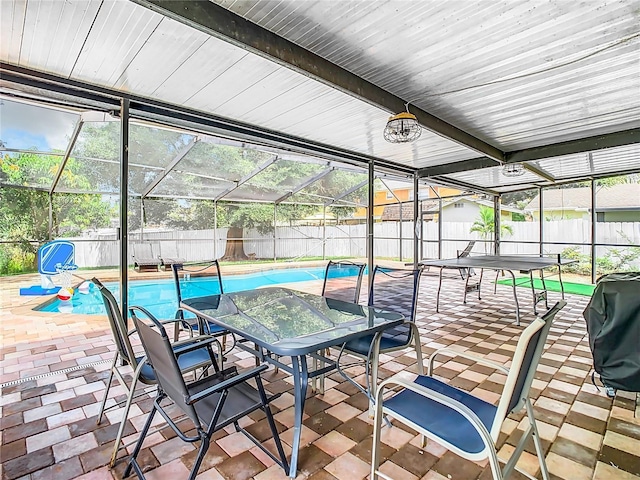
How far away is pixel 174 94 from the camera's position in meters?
2.94

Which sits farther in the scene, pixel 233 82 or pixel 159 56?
pixel 233 82

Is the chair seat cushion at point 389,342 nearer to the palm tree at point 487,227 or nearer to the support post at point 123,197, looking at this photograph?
the support post at point 123,197

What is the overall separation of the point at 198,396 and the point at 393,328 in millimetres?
1364

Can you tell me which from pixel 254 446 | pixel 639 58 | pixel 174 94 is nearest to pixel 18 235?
pixel 174 94

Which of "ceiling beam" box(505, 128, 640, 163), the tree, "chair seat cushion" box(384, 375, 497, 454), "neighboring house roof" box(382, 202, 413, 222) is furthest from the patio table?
"neighboring house roof" box(382, 202, 413, 222)

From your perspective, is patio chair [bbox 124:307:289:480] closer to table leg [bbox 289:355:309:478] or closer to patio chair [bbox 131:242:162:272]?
table leg [bbox 289:355:309:478]

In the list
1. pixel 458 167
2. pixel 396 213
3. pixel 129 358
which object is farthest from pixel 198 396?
pixel 396 213

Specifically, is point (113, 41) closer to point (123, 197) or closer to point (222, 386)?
point (123, 197)

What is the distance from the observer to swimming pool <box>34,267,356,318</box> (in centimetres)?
577

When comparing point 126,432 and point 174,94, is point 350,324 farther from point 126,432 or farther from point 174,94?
point 174,94

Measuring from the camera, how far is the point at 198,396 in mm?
1282

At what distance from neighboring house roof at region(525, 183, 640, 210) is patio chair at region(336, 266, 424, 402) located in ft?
28.3

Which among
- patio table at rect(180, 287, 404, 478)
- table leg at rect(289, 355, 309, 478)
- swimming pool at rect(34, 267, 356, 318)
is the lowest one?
swimming pool at rect(34, 267, 356, 318)

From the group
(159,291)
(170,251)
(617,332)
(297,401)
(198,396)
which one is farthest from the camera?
(170,251)
